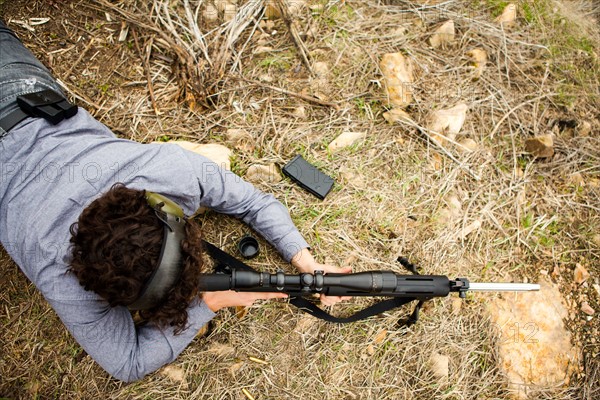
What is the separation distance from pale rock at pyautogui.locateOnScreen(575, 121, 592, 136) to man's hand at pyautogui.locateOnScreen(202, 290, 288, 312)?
2813 millimetres

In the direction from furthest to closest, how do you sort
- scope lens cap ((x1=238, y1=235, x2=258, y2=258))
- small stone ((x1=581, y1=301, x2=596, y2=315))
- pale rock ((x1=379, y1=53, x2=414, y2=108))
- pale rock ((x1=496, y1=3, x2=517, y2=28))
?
pale rock ((x1=496, y1=3, x2=517, y2=28)) → pale rock ((x1=379, y1=53, x2=414, y2=108)) → small stone ((x1=581, y1=301, x2=596, y2=315)) → scope lens cap ((x1=238, y1=235, x2=258, y2=258))

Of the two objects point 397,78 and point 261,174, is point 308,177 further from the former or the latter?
point 397,78

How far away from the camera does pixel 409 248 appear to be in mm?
2920

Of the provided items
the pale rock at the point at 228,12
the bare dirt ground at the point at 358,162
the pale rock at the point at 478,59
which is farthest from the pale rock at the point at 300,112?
the pale rock at the point at 478,59

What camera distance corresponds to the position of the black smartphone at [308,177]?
9.73 feet

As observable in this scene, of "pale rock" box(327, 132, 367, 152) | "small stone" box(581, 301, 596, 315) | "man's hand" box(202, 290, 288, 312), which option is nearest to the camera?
"man's hand" box(202, 290, 288, 312)

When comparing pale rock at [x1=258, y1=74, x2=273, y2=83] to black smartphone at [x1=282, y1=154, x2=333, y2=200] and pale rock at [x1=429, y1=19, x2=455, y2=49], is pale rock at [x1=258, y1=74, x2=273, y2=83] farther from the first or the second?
pale rock at [x1=429, y1=19, x2=455, y2=49]

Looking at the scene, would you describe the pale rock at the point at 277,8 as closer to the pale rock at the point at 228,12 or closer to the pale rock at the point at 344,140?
the pale rock at the point at 228,12

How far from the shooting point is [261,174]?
3.00 m

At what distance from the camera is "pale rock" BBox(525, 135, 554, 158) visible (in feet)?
10.4

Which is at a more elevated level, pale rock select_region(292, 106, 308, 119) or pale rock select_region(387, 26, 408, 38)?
pale rock select_region(387, 26, 408, 38)

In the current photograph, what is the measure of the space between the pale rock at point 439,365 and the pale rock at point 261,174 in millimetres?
1634

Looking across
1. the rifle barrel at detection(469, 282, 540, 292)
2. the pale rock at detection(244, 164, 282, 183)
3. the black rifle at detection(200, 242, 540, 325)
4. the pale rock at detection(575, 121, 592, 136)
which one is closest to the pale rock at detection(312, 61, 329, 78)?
the pale rock at detection(244, 164, 282, 183)

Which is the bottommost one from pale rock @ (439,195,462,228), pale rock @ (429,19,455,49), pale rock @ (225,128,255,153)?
pale rock @ (439,195,462,228)
